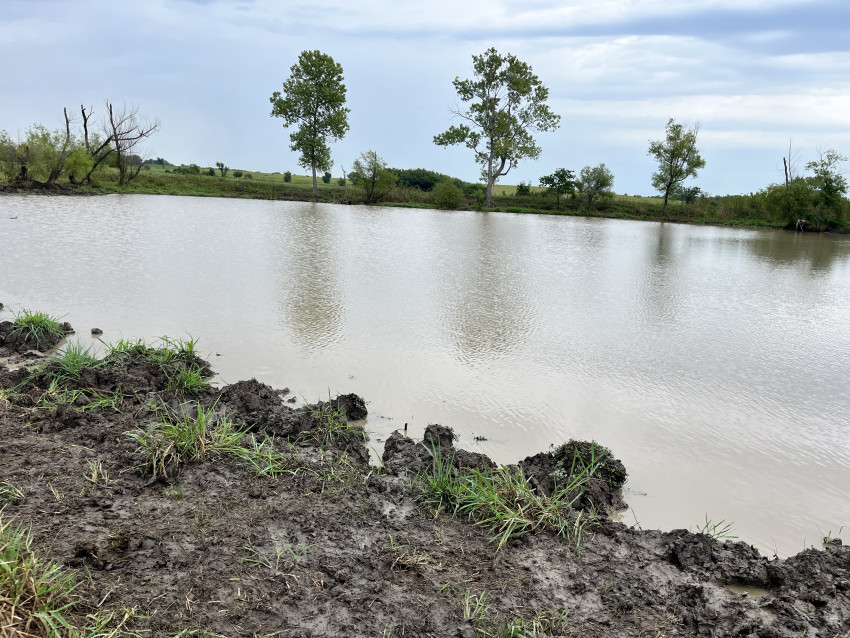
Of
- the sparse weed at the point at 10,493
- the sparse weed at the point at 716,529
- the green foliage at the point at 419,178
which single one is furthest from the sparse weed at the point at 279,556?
the green foliage at the point at 419,178

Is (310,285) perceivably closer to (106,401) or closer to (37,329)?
(37,329)

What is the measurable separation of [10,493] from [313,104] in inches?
1611

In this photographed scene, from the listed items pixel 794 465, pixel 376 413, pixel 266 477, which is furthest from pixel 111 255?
pixel 794 465

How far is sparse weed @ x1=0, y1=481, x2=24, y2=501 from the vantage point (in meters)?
2.56

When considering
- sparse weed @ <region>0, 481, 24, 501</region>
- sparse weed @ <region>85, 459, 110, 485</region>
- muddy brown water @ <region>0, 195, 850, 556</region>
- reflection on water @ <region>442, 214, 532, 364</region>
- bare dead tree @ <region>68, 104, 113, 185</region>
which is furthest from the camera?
bare dead tree @ <region>68, 104, 113, 185</region>

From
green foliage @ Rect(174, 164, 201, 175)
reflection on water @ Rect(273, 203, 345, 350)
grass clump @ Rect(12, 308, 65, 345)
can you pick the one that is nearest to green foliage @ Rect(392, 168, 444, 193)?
green foliage @ Rect(174, 164, 201, 175)

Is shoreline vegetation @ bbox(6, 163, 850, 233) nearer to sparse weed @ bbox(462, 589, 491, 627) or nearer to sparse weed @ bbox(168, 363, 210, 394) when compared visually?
sparse weed @ bbox(168, 363, 210, 394)

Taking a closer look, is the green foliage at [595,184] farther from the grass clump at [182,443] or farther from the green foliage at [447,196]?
the grass clump at [182,443]

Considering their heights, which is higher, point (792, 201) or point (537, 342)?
point (792, 201)

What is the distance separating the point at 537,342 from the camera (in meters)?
6.49

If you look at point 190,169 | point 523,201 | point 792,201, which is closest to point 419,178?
point 523,201

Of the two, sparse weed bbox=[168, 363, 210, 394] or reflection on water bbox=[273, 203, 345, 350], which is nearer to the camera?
sparse weed bbox=[168, 363, 210, 394]

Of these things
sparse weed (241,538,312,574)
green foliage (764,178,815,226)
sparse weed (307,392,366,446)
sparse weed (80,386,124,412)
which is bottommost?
sparse weed (241,538,312,574)

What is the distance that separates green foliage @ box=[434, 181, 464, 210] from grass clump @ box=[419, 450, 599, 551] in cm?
3650
